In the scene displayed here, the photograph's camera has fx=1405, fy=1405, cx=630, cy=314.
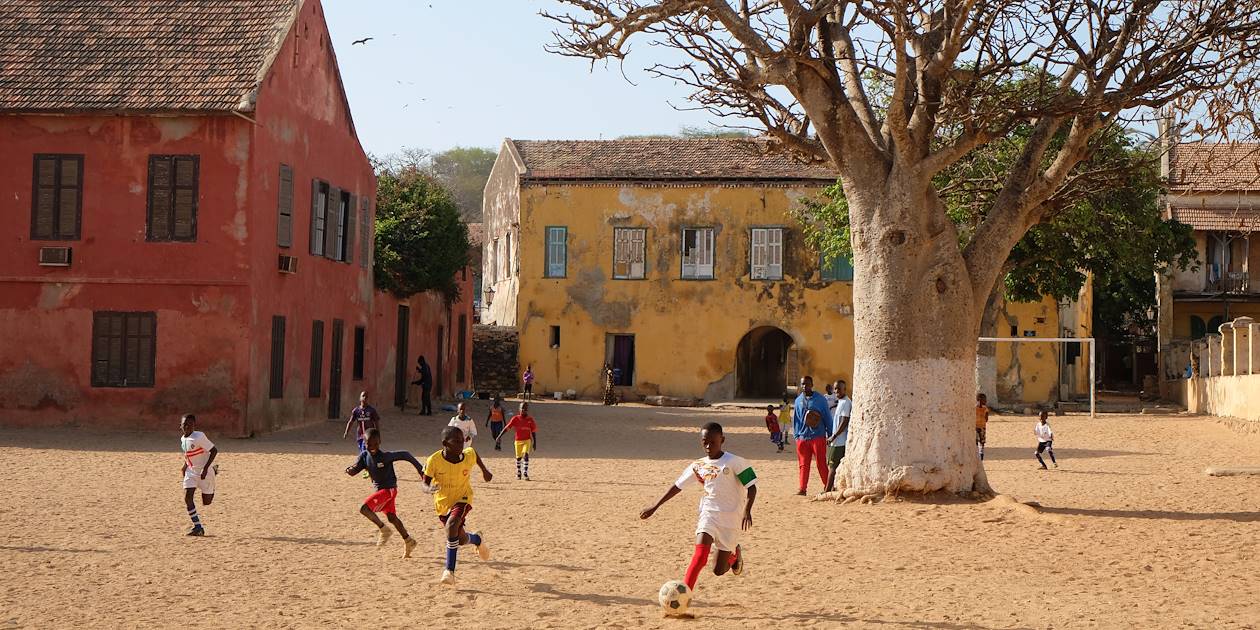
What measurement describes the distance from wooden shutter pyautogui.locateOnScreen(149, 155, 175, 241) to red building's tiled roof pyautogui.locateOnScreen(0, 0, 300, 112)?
3.12 ft

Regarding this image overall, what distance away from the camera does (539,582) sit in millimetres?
10094

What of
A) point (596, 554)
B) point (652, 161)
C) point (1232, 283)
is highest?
point (652, 161)

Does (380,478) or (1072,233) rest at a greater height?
(1072,233)

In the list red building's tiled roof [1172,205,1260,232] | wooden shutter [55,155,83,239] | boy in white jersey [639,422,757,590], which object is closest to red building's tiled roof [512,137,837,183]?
red building's tiled roof [1172,205,1260,232]

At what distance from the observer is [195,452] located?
12422 mm

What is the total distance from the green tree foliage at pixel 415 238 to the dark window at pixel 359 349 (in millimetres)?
1633

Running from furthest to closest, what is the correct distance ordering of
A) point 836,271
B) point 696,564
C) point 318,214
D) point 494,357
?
point 494,357 < point 836,271 < point 318,214 < point 696,564

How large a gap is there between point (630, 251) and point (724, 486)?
3201cm

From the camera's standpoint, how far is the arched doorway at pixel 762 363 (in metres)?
43.8

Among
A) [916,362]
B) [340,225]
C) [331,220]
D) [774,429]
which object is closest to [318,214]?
[331,220]

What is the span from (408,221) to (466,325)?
7.78 m

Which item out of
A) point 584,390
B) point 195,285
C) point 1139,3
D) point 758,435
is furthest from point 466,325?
point 1139,3

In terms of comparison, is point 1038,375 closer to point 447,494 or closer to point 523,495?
A: point 523,495

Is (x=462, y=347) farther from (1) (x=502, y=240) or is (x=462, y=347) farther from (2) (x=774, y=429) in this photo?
(2) (x=774, y=429)
